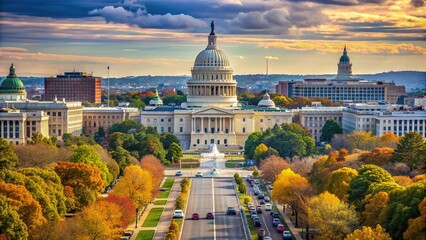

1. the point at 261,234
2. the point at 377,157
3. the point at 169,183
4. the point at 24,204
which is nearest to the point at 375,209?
the point at 261,234

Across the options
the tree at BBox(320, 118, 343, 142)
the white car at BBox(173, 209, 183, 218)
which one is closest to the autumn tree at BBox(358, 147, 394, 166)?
the white car at BBox(173, 209, 183, 218)

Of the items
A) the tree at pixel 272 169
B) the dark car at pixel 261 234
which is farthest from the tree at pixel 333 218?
the tree at pixel 272 169

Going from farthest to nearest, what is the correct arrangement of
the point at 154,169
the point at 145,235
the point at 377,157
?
1. the point at 154,169
2. the point at 377,157
3. the point at 145,235

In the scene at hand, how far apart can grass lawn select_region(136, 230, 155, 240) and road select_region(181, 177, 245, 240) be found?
2.84 metres

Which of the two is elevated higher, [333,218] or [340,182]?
[340,182]

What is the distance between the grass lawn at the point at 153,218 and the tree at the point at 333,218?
1894 cm

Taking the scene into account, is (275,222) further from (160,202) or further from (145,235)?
(160,202)

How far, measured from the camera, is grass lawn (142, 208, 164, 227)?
9100 centimetres

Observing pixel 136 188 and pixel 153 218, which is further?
pixel 136 188

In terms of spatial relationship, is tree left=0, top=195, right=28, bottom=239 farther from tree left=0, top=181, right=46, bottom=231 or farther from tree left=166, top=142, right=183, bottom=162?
tree left=166, top=142, right=183, bottom=162

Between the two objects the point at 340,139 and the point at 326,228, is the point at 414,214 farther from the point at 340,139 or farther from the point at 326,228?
the point at 340,139

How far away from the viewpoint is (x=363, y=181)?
8200 centimetres

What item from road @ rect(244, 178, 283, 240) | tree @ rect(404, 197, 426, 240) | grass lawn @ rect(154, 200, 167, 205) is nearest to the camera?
tree @ rect(404, 197, 426, 240)

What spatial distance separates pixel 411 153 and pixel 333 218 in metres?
27.9
